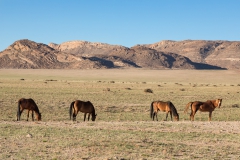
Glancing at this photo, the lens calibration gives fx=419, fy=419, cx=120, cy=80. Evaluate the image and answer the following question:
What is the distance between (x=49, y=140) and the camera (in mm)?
13375

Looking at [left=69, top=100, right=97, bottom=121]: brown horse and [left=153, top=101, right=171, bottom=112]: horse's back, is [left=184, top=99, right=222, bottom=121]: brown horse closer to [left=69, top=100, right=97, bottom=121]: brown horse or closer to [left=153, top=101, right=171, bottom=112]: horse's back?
[left=153, top=101, right=171, bottom=112]: horse's back

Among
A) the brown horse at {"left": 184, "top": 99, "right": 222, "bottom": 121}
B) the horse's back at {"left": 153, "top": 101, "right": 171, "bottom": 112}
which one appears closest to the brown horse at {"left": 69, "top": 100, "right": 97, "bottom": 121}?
the horse's back at {"left": 153, "top": 101, "right": 171, "bottom": 112}

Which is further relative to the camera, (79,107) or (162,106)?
(162,106)

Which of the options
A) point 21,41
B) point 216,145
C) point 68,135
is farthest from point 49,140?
point 21,41

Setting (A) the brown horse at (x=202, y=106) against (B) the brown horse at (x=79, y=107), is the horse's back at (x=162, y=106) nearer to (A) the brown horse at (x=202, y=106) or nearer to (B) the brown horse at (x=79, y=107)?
(A) the brown horse at (x=202, y=106)

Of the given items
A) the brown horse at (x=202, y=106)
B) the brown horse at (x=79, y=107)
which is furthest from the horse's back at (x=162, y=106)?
the brown horse at (x=79, y=107)

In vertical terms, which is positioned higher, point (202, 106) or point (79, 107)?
point (202, 106)

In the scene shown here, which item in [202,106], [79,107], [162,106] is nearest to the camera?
[79,107]

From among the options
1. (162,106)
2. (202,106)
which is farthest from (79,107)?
(202,106)

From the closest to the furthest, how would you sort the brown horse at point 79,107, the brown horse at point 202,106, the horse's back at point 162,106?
1. the brown horse at point 79,107
2. the horse's back at point 162,106
3. the brown horse at point 202,106

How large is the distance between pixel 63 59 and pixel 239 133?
15178 cm

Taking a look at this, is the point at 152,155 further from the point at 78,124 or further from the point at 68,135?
the point at 78,124

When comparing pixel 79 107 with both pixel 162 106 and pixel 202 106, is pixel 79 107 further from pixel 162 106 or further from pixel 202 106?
pixel 202 106

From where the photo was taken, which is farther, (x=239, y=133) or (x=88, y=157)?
(x=239, y=133)
